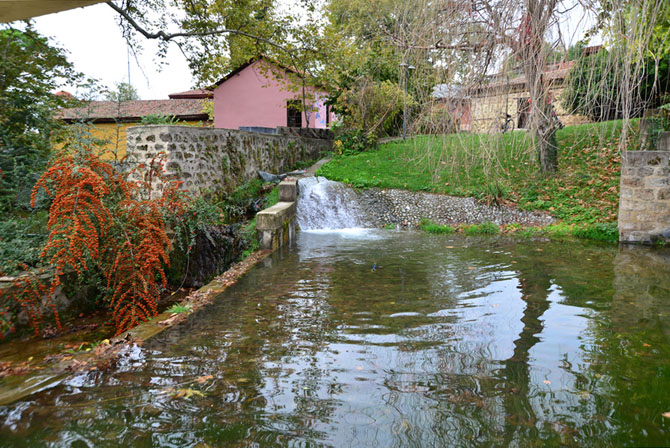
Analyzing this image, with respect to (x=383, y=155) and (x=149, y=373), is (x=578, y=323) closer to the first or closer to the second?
(x=149, y=373)

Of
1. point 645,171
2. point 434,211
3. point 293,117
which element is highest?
point 293,117

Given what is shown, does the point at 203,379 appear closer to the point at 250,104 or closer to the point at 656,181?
the point at 656,181

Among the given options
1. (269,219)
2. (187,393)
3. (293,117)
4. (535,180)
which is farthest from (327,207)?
(293,117)

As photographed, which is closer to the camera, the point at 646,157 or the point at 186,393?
the point at 186,393

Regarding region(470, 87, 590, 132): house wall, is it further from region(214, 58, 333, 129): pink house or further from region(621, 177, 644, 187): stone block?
region(214, 58, 333, 129): pink house

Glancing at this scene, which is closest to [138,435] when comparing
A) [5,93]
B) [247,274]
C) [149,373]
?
[149,373]

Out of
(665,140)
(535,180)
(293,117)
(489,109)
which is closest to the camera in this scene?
(489,109)

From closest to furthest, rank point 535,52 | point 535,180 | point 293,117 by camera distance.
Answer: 1. point 535,52
2. point 535,180
3. point 293,117

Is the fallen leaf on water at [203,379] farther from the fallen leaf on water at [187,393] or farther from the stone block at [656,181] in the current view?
the stone block at [656,181]

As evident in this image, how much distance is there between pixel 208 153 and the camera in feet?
35.6

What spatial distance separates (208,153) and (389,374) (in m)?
8.89

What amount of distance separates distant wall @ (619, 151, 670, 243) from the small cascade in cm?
595

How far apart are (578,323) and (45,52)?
10931 millimetres

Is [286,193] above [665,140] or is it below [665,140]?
below
